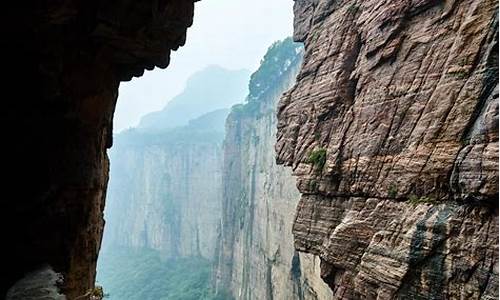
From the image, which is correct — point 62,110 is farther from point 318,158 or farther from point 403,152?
point 318,158

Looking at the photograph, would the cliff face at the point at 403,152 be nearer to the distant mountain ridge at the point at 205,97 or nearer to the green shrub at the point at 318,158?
the green shrub at the point at 318,158

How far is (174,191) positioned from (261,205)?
37917mm

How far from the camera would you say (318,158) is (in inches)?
576

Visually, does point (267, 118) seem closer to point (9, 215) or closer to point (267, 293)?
point (267, 293)

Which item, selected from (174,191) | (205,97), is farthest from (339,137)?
(205,97)

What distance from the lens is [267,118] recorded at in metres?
40.6

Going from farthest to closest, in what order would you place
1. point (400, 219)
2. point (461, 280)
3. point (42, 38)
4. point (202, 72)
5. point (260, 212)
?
point (202, 72)
point (260, 212)
point (400, 219)
point (461, 280)
point (42, 38)

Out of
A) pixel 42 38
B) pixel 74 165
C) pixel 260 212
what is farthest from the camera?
pixel 260 212

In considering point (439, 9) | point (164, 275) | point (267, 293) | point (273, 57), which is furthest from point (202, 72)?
point (439, 9)

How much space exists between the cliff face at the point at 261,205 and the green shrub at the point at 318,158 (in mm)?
7994

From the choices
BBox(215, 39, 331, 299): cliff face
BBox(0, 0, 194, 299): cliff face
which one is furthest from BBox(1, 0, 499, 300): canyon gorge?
BBox(215, 39, 331, 299): cliff face

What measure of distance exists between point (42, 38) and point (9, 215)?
340 cm

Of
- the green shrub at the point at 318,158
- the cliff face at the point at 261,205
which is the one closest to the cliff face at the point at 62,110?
the green shrub at the point at 318,158

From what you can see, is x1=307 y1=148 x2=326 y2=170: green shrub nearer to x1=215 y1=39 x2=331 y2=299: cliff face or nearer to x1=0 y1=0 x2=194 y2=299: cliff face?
x1=0 y1=0 x2=194 y2=299: cliff face
